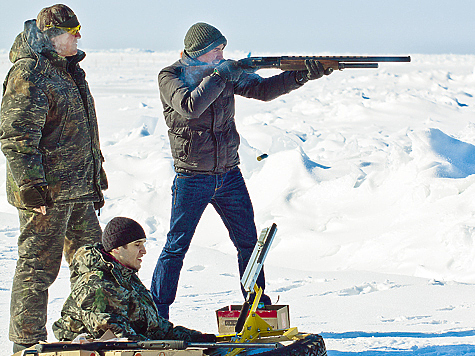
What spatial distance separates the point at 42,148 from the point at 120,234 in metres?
0.84

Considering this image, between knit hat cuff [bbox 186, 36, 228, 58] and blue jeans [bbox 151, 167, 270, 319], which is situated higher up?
knit hat cuff [bbox 186, 36, 228, 58]

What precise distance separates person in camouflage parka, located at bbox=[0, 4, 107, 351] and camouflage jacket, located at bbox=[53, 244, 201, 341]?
0.55 meters

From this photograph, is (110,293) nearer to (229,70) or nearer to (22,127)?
(22,127)

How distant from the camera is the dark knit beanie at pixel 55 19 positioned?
320cm

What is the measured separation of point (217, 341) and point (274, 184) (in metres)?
5.18

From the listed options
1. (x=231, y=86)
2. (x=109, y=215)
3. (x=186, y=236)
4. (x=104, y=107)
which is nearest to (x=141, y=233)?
(x=186, y=236)

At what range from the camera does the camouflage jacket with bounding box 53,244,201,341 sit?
261 cm

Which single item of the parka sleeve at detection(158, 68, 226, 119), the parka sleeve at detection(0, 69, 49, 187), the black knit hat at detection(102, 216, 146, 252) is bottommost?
the black knit hat at detection(102, 216, 146, 252)

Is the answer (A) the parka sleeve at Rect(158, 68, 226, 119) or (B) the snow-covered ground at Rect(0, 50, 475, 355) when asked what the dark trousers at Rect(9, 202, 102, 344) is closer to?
(B) the snow-covered ground at Rect(0, 50, 475, 355)

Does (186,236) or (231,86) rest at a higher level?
(231,86)

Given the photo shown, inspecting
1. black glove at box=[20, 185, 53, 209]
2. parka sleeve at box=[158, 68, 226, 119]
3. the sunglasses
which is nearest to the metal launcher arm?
parka sleeve at box=[158, 68, 226, 119]

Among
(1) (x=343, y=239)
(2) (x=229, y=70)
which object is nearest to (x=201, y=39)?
(2) (x=229, y=70)

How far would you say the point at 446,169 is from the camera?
7.26m

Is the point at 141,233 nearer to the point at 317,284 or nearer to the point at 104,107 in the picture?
the point at 317,284
